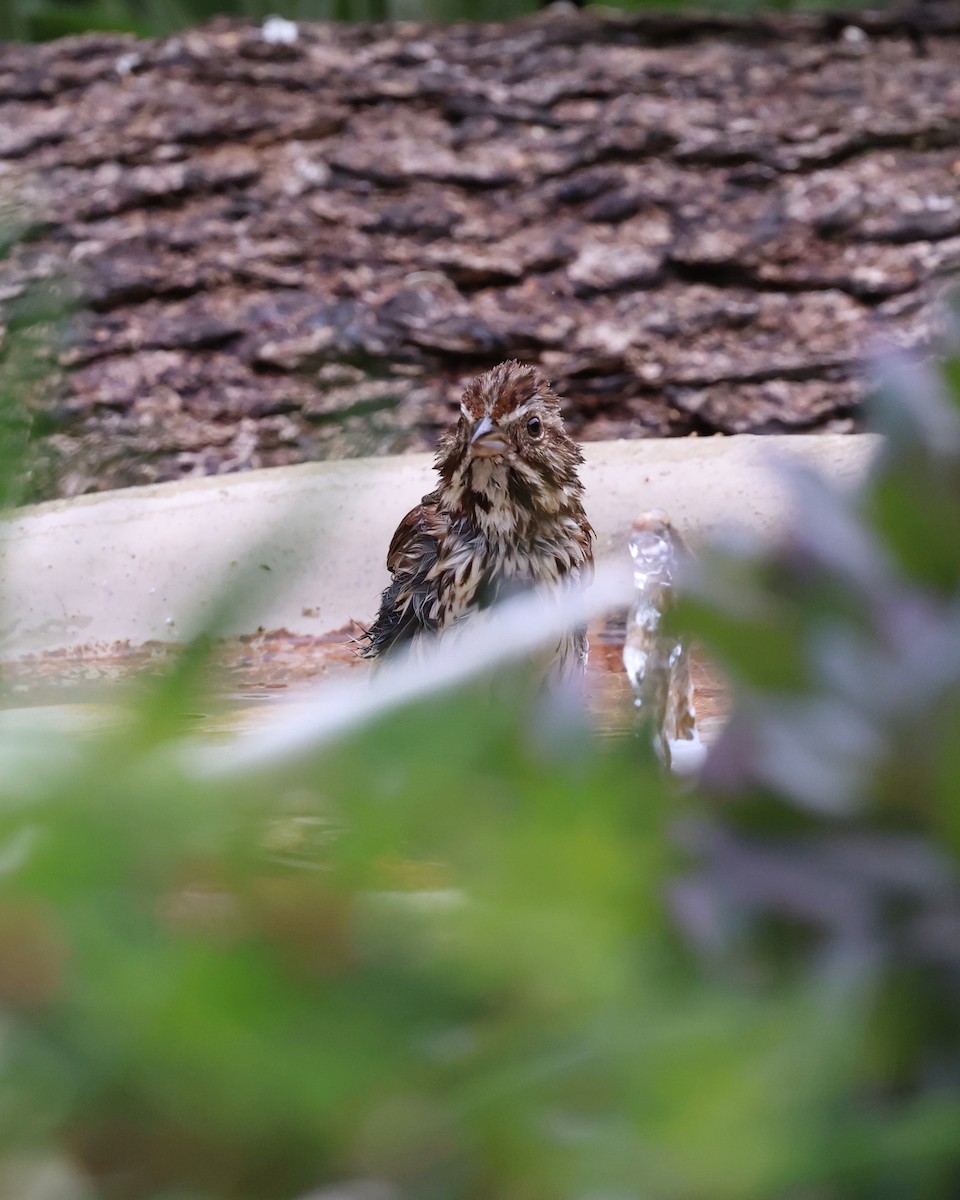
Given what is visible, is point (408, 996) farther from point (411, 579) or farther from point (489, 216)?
point (489, 216)

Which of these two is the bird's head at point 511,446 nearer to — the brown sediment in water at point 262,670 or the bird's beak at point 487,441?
the bird's beak at point 487,441

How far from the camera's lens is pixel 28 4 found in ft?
28.1

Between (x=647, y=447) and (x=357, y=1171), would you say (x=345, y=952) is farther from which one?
(x=647, y=447)

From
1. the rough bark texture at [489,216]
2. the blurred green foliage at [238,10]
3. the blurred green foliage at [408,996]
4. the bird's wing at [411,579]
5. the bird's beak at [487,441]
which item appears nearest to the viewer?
the blurred green foliage at [408,996]

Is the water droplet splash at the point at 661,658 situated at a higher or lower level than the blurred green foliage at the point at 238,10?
higher

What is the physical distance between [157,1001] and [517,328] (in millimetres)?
6111

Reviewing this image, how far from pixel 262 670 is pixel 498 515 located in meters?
2.15

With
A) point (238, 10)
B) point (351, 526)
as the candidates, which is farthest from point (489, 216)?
point (351, 526)

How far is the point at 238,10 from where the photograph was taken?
8.48m

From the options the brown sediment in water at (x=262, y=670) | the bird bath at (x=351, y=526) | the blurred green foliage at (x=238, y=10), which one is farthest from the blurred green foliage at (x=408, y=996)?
the blurred green foliage at (x=238, y=10)

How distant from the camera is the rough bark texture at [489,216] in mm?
6371

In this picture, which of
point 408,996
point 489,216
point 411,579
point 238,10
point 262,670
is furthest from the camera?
point 238,10

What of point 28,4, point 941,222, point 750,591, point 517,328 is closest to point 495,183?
point 517,328

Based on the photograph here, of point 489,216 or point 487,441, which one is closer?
point 487,441
